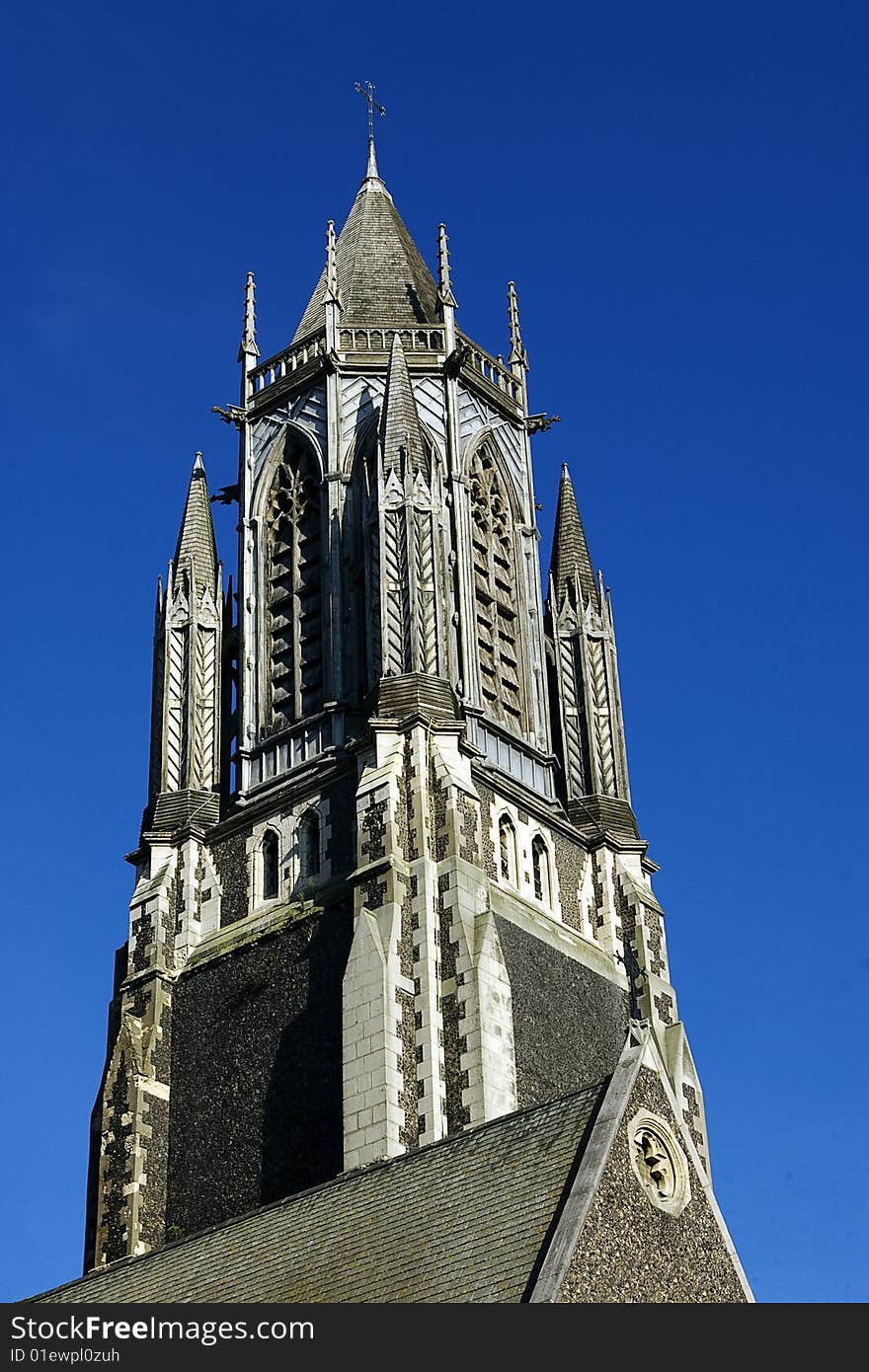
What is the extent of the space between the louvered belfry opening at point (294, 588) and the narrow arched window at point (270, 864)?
301 cm

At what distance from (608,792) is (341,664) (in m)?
6.14

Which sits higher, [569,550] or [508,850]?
[569,550]

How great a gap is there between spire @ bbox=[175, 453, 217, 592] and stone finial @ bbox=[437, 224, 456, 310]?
663 centimetres

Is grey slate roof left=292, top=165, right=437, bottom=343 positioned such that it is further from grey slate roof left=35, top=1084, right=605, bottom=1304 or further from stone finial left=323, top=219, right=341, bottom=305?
grey slate roof left=35, top=1084, right=605, bottom=1304

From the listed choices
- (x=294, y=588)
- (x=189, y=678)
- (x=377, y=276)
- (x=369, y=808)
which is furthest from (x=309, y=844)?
(x=377, y=276)

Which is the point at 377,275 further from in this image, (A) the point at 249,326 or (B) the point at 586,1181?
(B) the point at 586,1181

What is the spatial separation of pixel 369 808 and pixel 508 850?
137 inches

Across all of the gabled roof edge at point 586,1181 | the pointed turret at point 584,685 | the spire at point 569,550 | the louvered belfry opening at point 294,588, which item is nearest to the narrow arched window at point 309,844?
the louvered belfry opening at point 294,588

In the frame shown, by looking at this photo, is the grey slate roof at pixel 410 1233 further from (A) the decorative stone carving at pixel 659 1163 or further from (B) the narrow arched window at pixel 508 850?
(B) the narrow arched window at pixel 508 850

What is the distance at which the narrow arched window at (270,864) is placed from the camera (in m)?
41.0

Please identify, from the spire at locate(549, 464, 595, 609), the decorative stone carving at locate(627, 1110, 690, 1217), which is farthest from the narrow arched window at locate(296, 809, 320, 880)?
the decorative stone carving at locate(627, 1110, 690, 1217)

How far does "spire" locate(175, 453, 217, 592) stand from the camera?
46906mm

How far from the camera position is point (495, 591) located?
46.0 m
